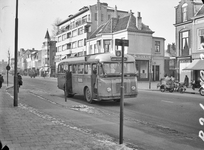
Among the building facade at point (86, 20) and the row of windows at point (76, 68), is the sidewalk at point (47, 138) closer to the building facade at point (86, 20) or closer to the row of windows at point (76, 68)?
the building facade at point (86, 20)

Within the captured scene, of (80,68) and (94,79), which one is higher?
(80,68)

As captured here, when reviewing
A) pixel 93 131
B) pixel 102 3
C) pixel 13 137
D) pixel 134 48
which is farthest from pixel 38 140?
pixel 134 48

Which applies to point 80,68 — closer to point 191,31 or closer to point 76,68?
point 76,68

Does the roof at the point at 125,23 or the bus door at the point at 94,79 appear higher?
the roof at the point at 125,23

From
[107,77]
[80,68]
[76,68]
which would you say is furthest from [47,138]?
[76,68]

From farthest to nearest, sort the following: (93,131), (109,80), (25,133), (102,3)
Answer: (109,80), (93,131), (25,133), (102,3)

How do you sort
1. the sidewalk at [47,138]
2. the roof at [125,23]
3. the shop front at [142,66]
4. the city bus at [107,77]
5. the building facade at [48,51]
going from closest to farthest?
1. the sidewalk at [47,138]
2. the roof at [125,23]
3. the building facade at [48,51]
4. the shop front at [142,66]
5. the city bus at [107,77]

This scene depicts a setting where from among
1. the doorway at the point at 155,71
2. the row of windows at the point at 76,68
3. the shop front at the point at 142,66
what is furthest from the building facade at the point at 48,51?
the doorway at the point at 155,71

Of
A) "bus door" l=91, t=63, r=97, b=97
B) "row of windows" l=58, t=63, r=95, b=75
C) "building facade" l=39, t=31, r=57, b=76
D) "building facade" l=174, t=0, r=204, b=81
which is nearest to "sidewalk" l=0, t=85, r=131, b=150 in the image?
"building facade" l=39, t=31, r=57, b=76

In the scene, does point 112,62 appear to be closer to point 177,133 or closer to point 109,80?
point 109,80

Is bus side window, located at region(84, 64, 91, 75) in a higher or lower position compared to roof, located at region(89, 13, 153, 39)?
lower

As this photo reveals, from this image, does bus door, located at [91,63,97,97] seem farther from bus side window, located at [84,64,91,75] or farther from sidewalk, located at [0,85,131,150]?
sidewalk, located at [0,85,131,150]

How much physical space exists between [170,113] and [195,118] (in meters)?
1.27

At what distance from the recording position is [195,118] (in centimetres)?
860
